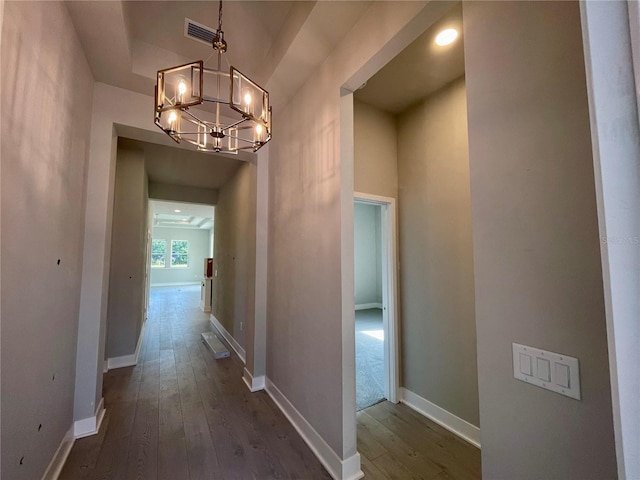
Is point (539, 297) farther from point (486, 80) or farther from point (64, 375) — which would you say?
point (64, 375)

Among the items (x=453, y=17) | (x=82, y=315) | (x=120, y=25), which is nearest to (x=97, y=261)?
(x=82, y=315)

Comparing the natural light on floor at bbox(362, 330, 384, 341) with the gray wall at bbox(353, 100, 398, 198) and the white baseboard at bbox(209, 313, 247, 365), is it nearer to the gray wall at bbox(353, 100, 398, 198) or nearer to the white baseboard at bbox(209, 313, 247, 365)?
the white baseboard at bbox(209, 313, 247, 365)

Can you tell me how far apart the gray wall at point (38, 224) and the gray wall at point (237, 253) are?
152 cm

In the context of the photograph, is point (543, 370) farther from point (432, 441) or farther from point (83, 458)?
point (83, 458)

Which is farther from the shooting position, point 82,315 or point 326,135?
point 82,315

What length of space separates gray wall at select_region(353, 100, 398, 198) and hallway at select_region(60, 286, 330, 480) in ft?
7.49

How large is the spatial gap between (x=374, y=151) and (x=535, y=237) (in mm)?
2097

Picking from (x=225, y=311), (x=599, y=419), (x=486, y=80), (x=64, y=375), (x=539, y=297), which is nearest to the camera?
(x=599, y=419)

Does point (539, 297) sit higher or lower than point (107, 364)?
higher

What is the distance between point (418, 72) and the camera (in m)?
2.21

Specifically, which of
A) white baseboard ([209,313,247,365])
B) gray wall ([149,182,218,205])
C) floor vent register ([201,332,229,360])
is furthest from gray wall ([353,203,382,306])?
floor vent register ([201,332,229,360])

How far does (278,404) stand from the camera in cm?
252

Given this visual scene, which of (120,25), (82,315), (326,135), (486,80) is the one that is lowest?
(82,315)

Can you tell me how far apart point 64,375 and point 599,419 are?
2794 millimetres
